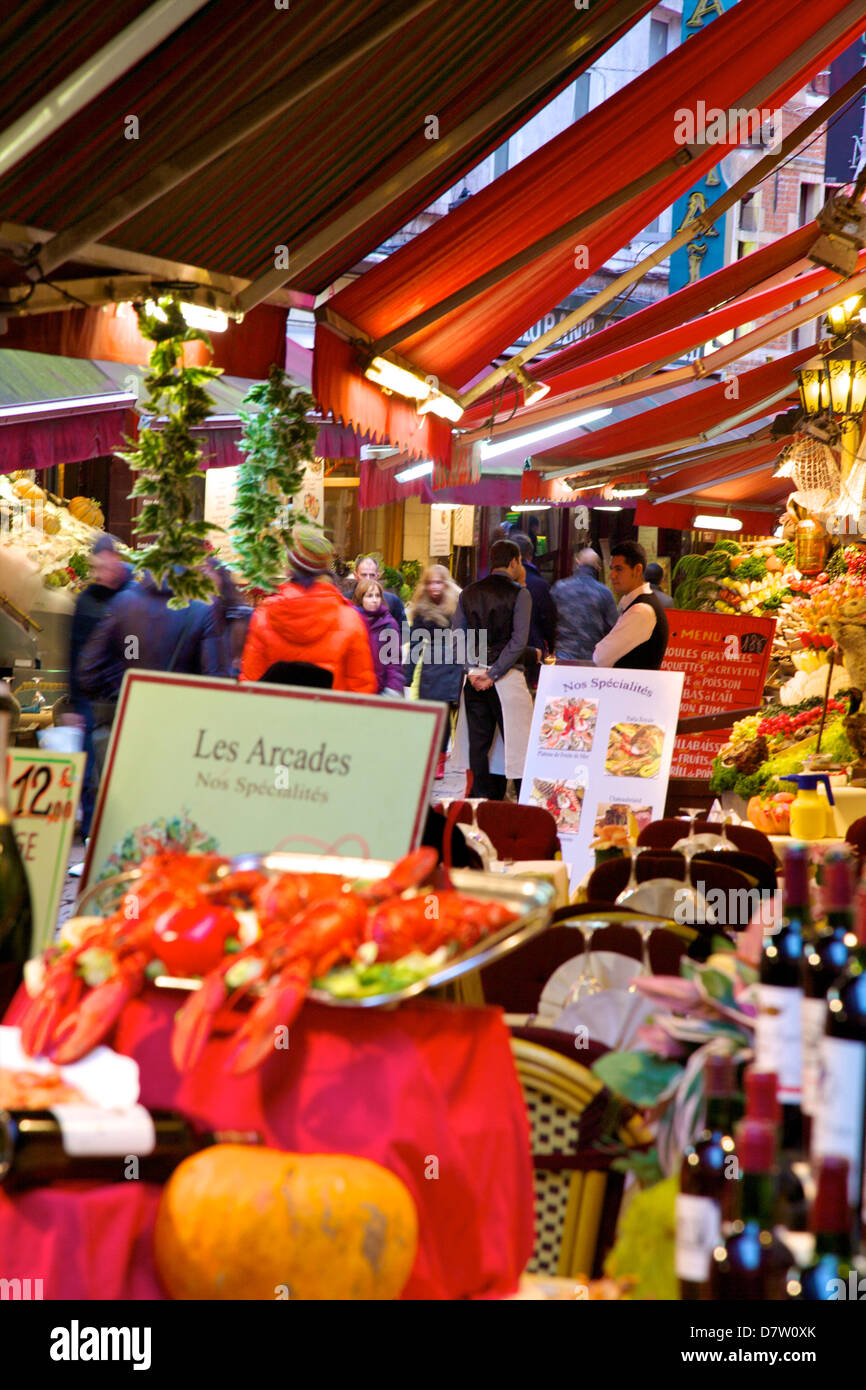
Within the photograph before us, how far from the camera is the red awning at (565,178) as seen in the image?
4680mm

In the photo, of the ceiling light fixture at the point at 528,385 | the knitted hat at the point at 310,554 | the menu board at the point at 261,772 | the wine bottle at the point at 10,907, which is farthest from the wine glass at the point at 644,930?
the ceiling light fixture at the point at 528,385

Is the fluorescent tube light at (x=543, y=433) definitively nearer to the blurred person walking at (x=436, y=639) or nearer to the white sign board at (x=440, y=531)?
the blurred person walking at (x=436, y=639)

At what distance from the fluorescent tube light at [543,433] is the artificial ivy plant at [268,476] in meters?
2.19

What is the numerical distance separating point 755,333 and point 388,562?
10586 mm

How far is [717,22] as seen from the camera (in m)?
4.55

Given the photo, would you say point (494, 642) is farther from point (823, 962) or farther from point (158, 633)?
point (823, 962)

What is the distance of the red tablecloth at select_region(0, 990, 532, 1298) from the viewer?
5.11 feet

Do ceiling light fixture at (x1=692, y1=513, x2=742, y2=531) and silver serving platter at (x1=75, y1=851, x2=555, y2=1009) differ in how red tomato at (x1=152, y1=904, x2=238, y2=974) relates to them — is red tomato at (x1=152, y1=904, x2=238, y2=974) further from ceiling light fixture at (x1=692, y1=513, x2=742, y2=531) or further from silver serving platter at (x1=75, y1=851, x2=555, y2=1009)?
ceiling light fixture at (x1=692, y1=513, x2=742, y2=531)

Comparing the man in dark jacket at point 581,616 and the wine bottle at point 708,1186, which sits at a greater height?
the man in dark jacket at point 581,616

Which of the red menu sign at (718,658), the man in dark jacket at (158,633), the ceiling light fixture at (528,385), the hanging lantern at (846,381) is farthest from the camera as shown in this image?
the red menu sign at (718,658)

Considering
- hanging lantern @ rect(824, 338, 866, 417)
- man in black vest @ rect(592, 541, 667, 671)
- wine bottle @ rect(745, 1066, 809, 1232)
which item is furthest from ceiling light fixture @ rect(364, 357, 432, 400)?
wine bottle @ rect(745, 1066, 809, 1232)

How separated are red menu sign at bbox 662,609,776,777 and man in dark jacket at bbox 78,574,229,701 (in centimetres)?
327
